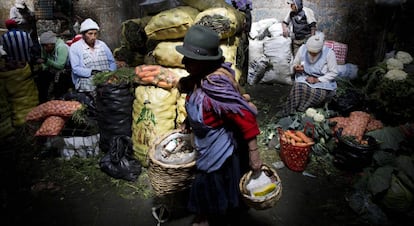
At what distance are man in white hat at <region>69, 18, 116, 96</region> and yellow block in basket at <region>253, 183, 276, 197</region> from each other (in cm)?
300

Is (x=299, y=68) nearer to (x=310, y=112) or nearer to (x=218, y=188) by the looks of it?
(x=310, y=112)

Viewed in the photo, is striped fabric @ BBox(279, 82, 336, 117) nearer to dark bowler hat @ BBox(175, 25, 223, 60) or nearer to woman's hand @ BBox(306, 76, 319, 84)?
woman's hand @ BBox(306, 76, 319, 84)

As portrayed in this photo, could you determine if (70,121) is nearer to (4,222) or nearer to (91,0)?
(4,222)

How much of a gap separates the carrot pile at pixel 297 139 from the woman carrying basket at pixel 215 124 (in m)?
1.31

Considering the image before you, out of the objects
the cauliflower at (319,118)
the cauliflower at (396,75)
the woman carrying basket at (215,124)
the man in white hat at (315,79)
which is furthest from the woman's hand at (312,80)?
the woman carrying basket at (215,124)

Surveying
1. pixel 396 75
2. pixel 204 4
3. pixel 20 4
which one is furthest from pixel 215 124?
pixel 20 4

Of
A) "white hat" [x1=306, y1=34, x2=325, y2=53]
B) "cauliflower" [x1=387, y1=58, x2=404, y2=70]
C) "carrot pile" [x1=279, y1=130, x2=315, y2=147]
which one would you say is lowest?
"carrot pile" [x1=279, y1=130, x2=315, y2=147]

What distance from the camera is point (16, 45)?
523 centimetres

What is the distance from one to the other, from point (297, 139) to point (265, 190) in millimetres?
1632

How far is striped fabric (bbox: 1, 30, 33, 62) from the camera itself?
17.1 feet

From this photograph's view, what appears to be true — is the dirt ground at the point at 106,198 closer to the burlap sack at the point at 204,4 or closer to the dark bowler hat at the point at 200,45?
the dark bowler hat at the point at 200,45

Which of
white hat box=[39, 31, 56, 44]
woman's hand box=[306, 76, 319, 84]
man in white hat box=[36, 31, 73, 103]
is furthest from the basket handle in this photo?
white hat box=[39, 31, 56, 44]

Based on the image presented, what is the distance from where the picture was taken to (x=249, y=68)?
682cm

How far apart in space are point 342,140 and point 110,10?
19.4ft
